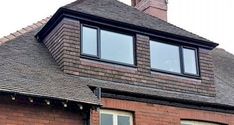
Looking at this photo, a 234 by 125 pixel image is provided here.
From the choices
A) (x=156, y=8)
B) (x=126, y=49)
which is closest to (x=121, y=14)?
(x=126, y=49)

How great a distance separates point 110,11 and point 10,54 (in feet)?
12.8

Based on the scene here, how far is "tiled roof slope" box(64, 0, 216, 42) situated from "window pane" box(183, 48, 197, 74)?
522mm

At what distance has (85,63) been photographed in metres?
14.8

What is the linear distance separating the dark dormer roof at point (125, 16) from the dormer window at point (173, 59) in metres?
0.38

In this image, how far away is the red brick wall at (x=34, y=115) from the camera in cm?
1232

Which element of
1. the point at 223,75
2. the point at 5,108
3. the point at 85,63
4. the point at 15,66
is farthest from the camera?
the point at 223,75

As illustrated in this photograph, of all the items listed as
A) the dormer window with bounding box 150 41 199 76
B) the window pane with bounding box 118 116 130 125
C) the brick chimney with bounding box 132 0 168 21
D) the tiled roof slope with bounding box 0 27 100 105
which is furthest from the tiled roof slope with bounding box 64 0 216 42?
the window pane with bounding box 118 116 130 125

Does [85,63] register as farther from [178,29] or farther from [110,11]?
[178,29]

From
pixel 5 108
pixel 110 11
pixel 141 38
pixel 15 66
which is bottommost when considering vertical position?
pixel 5 108

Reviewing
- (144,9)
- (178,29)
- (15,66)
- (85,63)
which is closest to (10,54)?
(15,66)

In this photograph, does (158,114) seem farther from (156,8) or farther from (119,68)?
(156,8)

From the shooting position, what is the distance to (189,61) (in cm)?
1683

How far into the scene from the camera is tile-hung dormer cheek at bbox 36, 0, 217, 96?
14922 millimetres

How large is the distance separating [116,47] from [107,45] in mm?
338
